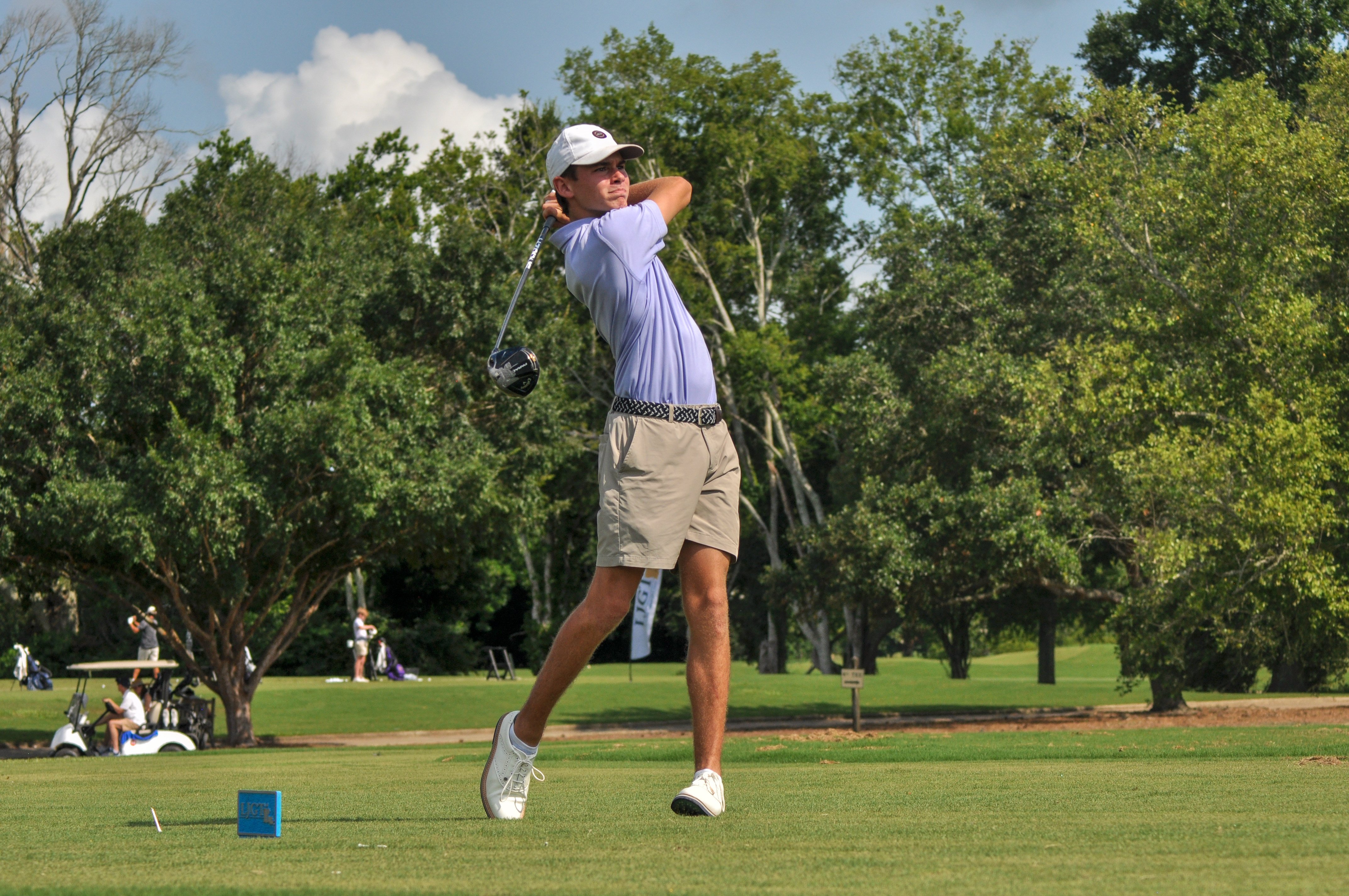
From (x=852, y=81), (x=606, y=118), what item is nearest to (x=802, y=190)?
Answer: (x=852, y=81)

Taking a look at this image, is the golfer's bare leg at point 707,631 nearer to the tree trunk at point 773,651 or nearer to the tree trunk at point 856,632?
the tree trunk at point 856,632

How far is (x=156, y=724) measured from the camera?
21266mm

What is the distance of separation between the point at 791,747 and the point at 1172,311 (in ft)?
34.2

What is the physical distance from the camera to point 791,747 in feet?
48.0

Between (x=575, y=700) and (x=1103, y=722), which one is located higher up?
(x=1103, y=722)

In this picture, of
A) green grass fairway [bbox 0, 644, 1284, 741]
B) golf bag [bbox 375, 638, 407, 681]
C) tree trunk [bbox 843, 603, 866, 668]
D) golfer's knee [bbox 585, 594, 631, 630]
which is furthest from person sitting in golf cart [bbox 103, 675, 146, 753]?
tree trunk [bbox 843, 603, 866, 668]

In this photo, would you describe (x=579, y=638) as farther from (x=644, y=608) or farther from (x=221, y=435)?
(x=221, y=435)

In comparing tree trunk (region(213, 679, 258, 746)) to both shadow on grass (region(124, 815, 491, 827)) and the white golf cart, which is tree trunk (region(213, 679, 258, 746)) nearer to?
the white golf cart

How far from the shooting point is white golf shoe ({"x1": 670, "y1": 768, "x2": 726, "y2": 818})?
4527mm

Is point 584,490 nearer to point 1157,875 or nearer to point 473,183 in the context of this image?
point 473,183


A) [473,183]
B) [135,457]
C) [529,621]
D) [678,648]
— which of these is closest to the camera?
[135,457]

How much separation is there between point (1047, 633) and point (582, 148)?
41.1m

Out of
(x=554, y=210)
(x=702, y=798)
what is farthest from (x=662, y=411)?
(x=702, y=798)

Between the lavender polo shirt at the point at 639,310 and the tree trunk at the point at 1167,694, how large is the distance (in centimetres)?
2289
